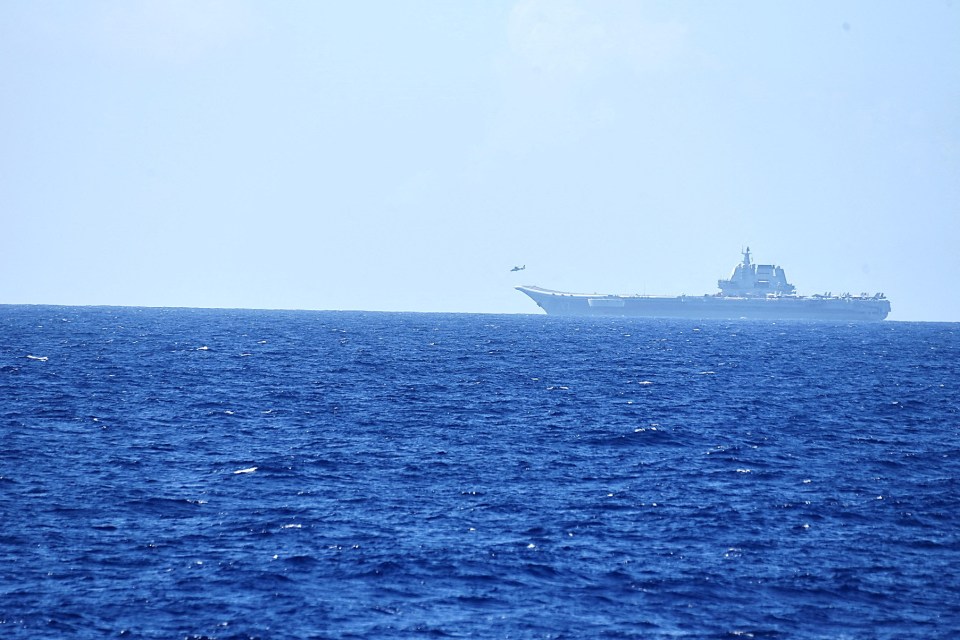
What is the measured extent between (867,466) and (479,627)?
19.9 metres

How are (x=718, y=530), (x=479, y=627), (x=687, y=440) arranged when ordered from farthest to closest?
(x=687, y=440), (x=718, y=530), (x=479, y=627)

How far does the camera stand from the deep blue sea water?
19.3 metres

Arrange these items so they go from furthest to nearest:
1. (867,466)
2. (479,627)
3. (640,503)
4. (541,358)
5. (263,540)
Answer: (541,358), (867,466), (640,503), (263,540), (479,627)

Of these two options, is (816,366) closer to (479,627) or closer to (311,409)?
(311,409)

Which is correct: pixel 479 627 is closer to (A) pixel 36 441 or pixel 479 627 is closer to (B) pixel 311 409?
(A) pixel 36 441

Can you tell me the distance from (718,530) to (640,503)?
3.10 meters

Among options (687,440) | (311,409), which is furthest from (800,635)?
(311,409)

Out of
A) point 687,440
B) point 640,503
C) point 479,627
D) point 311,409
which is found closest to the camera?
point 479,627


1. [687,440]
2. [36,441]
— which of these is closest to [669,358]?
[687,440]

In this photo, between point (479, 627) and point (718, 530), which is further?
point (718, 530)

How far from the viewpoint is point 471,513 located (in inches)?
1043

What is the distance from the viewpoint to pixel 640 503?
2803 centimetres

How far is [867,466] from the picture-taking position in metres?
34.2

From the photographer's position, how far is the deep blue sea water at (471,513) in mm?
19266
